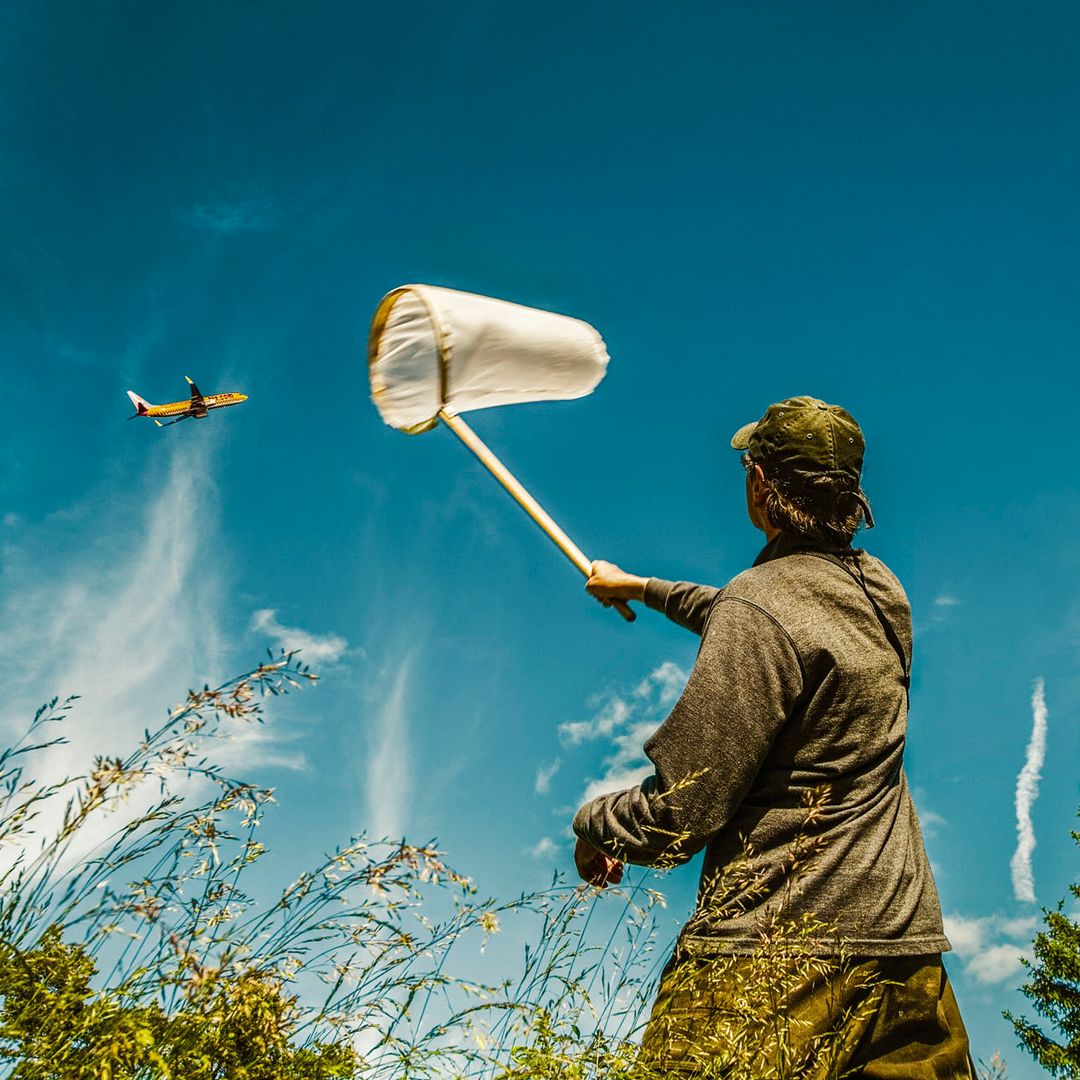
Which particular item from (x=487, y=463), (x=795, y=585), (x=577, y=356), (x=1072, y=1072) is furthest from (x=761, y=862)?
(x=1072, y=1072)

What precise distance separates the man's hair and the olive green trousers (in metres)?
1.09

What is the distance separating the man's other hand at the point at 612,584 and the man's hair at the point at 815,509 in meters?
0.58

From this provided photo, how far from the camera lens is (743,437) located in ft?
9.17

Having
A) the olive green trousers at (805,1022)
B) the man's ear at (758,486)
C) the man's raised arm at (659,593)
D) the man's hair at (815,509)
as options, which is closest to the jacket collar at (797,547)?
the man's hair at (815,509)

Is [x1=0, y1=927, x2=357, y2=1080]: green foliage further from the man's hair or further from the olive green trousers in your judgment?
the man's hair

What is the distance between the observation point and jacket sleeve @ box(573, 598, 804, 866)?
2105mm

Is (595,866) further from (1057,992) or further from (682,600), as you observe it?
(1057,992)

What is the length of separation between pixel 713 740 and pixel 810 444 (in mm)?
905

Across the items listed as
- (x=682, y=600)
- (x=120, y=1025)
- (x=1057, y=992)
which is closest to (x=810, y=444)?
(x=682, y=600)

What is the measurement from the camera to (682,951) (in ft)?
7.28

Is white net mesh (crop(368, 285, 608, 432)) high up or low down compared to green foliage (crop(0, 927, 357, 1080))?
up

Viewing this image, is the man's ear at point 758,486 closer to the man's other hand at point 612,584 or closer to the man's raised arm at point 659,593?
the man's raised arm at point 659,593

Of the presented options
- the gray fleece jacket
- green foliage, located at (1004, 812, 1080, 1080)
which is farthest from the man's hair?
green foliage, located at (1004, 812, 1080, 1080)

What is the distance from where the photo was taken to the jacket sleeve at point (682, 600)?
9.12 feet
